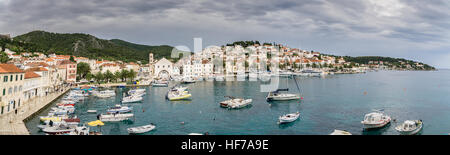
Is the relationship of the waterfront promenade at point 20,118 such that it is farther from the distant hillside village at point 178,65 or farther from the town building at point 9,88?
the distant hillside village at point 178,65

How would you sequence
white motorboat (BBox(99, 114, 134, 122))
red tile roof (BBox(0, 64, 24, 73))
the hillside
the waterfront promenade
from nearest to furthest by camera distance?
the waterfront promenade, red tile roof (BBox(0, 64, 24, 73)), white motorboat (BBox(99, 114, 134, 122)), the hillside

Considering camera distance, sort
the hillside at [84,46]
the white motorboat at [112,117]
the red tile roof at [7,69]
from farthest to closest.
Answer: the hillside at [84,46], the white motorboat at [112,117], the red tile roof at [7,69]

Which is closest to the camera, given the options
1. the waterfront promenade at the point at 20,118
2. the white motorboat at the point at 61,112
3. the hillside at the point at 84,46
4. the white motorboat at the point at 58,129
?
the waterfront promenade at the point at 20,118

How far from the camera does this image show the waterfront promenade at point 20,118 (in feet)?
36.7

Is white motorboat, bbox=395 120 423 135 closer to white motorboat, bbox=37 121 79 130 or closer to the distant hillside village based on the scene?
white motorboat, bbox=37 121 79 130

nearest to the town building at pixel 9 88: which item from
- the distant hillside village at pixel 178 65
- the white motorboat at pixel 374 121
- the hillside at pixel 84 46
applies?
the distant hillside village at pixel 178 65

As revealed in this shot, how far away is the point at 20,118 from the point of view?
13930 mm

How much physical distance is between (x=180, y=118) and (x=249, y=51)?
8053 centimetres

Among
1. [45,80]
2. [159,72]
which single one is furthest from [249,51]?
[45,80]

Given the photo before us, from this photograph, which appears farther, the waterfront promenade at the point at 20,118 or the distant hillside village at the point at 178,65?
the distant hillside village at the point at 178,65

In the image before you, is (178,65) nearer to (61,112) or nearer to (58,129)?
(61,112)

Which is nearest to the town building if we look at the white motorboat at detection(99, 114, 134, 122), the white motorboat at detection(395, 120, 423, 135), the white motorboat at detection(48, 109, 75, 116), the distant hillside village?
the white motorboat at detection(48, 109, 75, 116)

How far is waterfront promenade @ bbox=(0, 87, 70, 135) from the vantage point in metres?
11.2
